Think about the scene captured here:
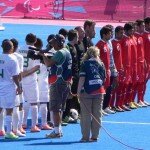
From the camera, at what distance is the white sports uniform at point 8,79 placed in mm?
13875

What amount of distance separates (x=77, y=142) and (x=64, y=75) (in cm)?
128

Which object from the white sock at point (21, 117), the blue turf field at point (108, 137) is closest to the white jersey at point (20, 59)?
the white sock at point (21, 117)

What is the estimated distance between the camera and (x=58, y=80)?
564 inches

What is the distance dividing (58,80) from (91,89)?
0.74 metres

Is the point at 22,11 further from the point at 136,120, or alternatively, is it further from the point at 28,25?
the point at 136,120

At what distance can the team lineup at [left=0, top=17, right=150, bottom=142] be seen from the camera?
1395 cm

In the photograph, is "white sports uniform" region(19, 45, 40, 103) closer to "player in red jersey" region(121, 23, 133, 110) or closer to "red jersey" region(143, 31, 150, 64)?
"player in red jersey" region(121, 23, 133, 110)

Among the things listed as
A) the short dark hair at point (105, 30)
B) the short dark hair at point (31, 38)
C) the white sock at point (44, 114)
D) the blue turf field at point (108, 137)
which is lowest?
the blue turf field at point (108, 137)

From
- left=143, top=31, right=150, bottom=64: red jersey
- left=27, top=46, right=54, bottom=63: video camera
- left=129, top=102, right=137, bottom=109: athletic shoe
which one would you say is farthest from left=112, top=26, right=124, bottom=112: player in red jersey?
left=27, top=46, right=54, bottom=63: video camera

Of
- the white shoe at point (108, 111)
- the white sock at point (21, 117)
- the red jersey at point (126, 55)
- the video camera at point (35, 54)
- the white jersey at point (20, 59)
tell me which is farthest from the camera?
the red jersey at point (126, 55)

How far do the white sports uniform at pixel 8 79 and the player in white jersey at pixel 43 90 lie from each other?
145 cm

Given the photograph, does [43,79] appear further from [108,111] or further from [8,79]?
[108,111]

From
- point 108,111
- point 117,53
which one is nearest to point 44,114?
point 108,111

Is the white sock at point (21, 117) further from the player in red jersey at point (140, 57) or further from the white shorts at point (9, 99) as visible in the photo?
the player in red jersey at point (140, 57)
